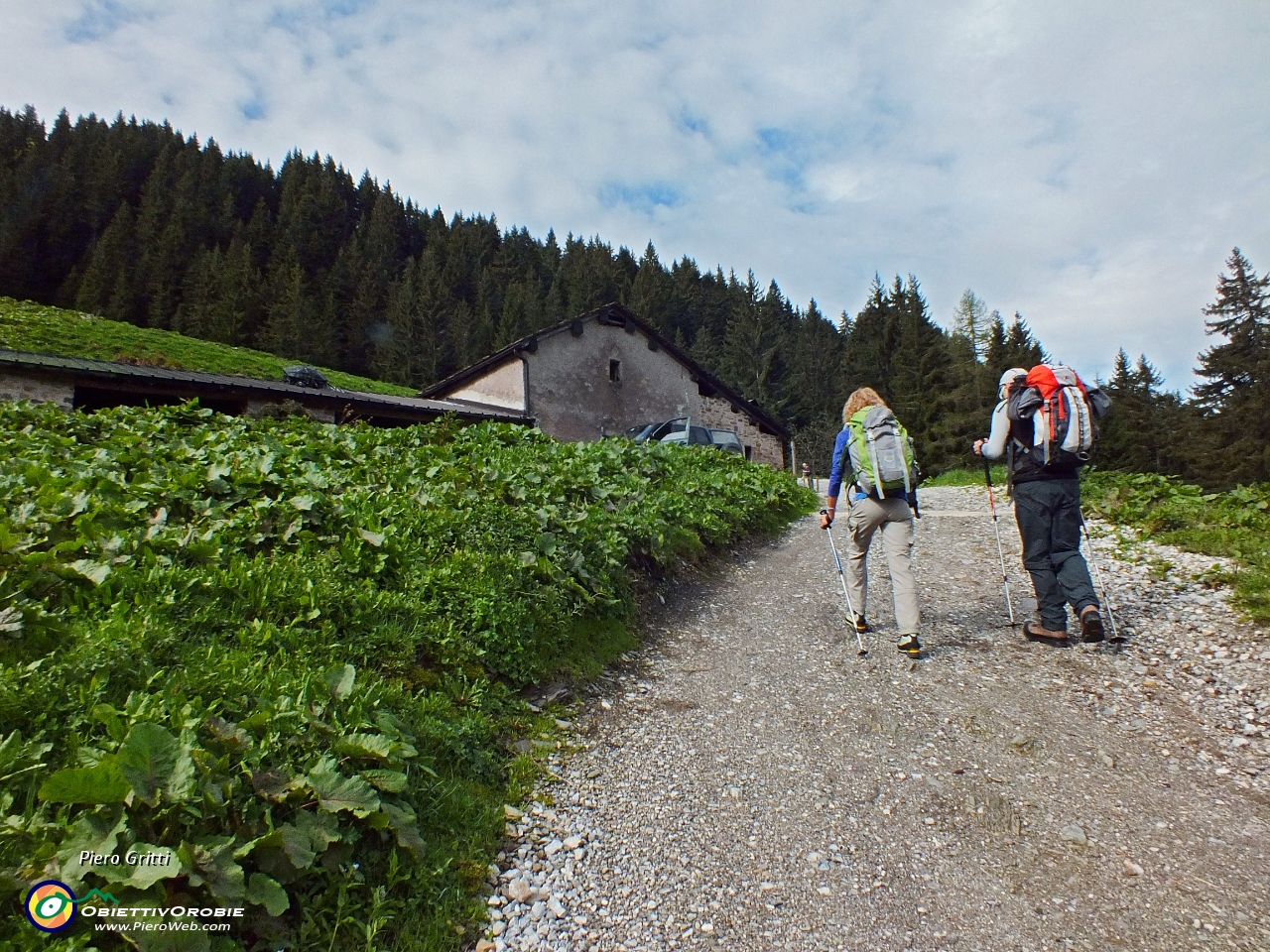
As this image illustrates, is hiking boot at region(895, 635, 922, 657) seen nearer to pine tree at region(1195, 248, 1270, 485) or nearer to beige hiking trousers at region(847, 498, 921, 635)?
beige hiking trousers at region(847, 498, 921, 635)

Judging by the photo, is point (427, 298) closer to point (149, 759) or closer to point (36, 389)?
point (36, 389)

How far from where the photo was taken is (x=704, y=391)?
1201 inches

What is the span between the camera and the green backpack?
5.52 m

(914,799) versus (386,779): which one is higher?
(386,779)

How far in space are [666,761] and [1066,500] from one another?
13.1ft

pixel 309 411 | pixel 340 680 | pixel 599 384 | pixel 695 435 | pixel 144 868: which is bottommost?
pixel 144 868

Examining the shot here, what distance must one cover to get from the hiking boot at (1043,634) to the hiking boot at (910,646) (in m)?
1.05

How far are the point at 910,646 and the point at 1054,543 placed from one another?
4.89 feet

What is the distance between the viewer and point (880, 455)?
5566 millimetres

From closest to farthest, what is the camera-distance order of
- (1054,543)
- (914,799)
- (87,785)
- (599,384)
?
(87,785)
(914,799)
(1054,543)
(599,384)

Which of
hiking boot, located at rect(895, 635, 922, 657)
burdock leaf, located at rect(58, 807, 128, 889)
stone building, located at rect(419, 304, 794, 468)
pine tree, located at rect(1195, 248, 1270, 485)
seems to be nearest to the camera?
burdock leaf, located at rect(58, 807, 128, 889)

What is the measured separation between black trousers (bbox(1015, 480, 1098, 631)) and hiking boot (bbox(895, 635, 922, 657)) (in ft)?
3.80

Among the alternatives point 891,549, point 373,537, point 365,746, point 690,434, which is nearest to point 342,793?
point 365,746

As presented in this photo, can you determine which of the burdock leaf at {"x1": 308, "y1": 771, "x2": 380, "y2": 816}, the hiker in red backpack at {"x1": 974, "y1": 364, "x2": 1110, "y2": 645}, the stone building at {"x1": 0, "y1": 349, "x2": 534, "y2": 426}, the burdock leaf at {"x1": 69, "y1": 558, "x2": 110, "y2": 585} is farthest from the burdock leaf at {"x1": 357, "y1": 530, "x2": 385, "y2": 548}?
the stone building at {"x1": 0, "y1": 349, "x2": 534, "y2": 426}
